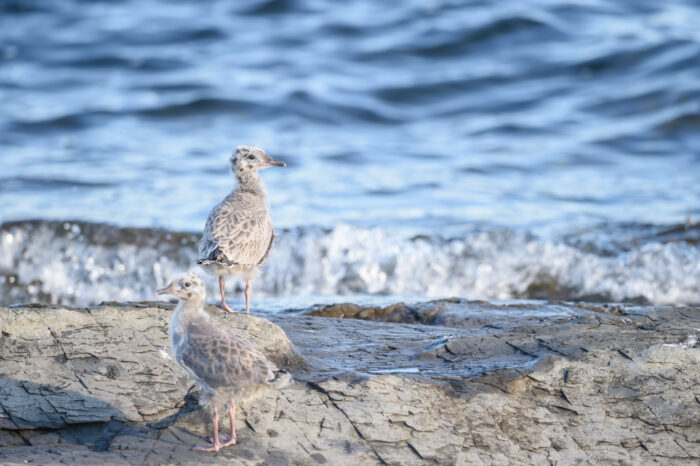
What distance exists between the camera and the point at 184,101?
64.4ft

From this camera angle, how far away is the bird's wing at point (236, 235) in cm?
630

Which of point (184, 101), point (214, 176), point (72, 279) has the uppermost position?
point (184, 101)

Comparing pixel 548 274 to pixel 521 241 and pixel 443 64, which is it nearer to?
pixel 521 241

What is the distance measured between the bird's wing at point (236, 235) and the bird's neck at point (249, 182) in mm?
346

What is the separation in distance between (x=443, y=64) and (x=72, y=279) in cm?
1197

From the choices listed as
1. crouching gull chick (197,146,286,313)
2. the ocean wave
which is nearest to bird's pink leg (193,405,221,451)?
crouching gull chick (197,146,286,313)

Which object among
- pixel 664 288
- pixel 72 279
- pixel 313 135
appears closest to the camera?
pixel 664 288

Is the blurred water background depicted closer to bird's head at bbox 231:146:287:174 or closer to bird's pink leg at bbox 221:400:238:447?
bird's head at bbox 231:146:287:174

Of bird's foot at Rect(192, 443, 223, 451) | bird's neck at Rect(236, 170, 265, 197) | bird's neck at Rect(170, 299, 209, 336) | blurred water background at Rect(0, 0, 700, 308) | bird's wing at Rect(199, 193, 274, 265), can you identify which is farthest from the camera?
blurred water background at Rect(0, 0, 700, 308)

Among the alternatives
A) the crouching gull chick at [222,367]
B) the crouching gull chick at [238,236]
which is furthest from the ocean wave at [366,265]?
the crouching gull chick at [222,367]

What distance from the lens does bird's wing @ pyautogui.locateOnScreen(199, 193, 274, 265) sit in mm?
6301

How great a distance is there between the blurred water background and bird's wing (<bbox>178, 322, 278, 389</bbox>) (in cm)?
404

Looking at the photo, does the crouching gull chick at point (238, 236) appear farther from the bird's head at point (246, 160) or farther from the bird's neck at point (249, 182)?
the bird's head at point (246, 160)

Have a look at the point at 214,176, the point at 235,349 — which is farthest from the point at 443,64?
the point at 235,349
